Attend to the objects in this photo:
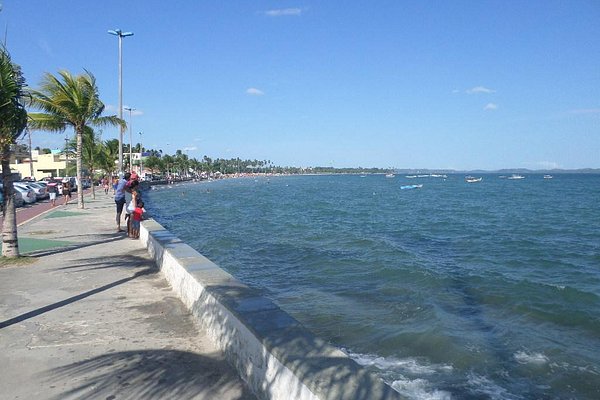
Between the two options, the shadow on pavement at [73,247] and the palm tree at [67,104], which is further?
the palm tree at [67,104]

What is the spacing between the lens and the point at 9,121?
28.3 ft

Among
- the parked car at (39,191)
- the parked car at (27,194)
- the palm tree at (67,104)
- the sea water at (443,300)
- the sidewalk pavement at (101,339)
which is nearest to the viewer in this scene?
the sidewalk pavement at (101,339)

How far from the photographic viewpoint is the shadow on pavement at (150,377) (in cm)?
388

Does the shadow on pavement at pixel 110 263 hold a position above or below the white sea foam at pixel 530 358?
above

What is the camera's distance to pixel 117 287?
23.9 ft

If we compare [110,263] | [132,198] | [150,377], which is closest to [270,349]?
[150,377]

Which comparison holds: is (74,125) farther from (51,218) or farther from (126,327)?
(126,327)

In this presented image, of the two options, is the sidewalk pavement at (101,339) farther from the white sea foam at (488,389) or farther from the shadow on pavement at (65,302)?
the white sea foam at (488,389)

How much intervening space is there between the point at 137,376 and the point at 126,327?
143cm

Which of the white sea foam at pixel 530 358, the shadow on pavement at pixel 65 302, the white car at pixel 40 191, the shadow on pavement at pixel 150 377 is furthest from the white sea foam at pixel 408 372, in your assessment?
the white car at pixel 40 191

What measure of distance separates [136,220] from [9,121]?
4262 mm

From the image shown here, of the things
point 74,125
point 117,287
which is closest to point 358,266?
point 117,287

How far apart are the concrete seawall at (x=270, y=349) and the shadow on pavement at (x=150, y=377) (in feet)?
0.65

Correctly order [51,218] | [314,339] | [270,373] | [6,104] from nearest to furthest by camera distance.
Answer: [270,373]
[314,339]
[6,104]
[51,218]
